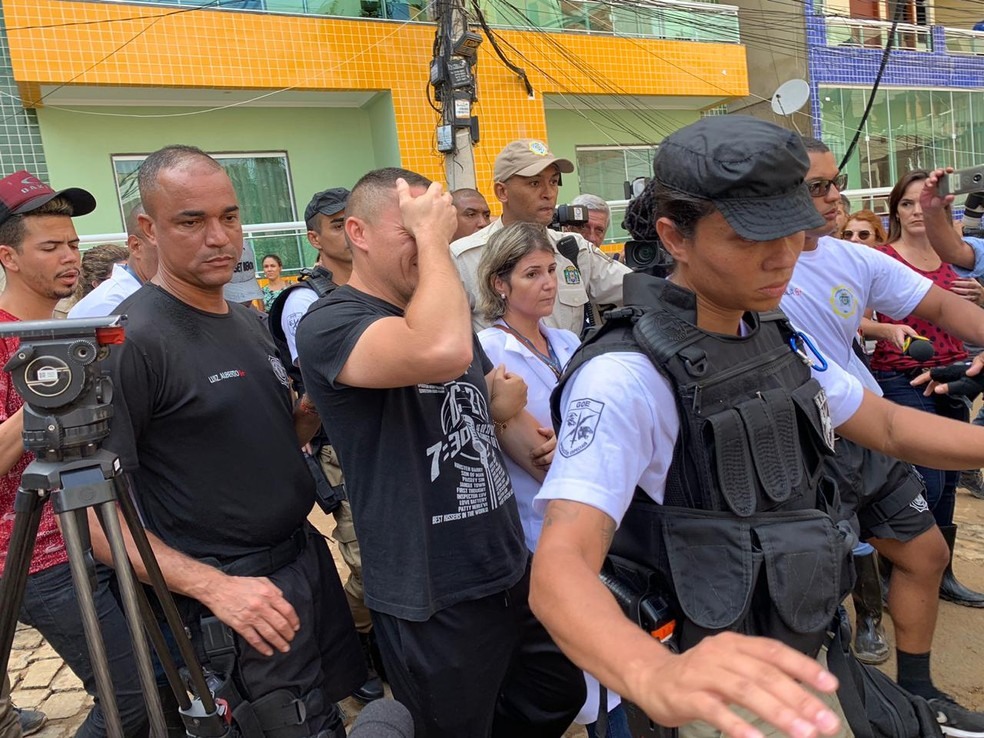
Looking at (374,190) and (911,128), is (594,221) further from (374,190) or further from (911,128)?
(911,128)

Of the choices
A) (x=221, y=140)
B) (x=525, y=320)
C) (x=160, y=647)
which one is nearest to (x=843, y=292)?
(x=525, y=320)

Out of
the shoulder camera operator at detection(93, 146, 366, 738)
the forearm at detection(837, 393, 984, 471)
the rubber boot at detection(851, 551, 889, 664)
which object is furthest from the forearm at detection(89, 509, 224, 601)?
the rubber boot at detection(851, 551, 889, 664)

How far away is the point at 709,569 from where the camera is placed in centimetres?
128

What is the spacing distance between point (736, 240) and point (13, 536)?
1444 mm

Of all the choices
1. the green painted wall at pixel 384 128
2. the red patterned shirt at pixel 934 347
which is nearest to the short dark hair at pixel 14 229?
the red patterned shirt at pixel 934 347

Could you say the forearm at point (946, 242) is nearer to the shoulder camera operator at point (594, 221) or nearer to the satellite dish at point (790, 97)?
the shoulder camera operator at point (594, 221)

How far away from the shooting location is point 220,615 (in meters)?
1.54

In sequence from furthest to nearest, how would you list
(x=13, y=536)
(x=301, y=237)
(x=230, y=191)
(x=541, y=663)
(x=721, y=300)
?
(x=301, y=237), (x=541, y=663), (x=230, y=191), (x=721, y=300), (x=13, y=536)

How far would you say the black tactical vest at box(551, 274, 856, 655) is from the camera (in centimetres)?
127

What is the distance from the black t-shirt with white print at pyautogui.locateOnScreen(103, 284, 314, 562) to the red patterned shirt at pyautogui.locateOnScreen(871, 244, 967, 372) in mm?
2851

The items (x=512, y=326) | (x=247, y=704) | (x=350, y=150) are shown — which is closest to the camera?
(x=247, y=704)

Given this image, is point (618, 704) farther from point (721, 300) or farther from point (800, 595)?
point (721, 300)

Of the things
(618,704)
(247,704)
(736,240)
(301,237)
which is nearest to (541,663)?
(618,704)

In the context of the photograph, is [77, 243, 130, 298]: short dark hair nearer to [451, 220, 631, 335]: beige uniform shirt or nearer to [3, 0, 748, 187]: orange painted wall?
[451, 220, 631, 335]: beige uniform shirt
